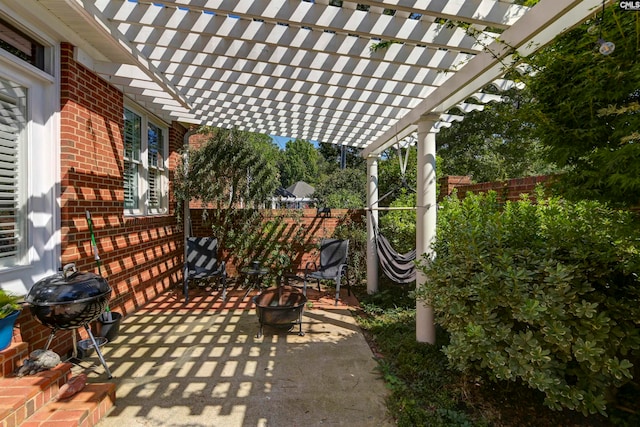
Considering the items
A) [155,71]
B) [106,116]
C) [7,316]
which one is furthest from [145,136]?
[7,316]

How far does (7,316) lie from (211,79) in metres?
2.93

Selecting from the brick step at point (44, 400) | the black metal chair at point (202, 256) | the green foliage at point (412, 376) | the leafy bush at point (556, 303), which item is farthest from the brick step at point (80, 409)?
the black metal chair at point (202, 256)

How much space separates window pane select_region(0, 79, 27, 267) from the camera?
101 inches

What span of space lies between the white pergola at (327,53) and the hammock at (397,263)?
646 millimetres

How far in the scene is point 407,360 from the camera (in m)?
2.95

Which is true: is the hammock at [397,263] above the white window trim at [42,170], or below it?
below

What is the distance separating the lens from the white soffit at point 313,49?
216 cm

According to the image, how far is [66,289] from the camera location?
224 centimetres

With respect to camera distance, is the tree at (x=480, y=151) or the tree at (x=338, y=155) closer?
the tree at (x=480, y=151)

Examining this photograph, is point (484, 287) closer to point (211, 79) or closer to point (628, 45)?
point (628, 45)

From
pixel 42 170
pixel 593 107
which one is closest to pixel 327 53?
pixel 593 107

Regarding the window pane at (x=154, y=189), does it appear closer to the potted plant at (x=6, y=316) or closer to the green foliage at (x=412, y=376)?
the potted plant at (x=6, y=316)

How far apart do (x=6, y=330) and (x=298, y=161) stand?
36517mm

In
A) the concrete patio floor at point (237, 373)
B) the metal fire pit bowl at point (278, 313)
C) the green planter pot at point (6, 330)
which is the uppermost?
the green planter pot at point (6, 330)
